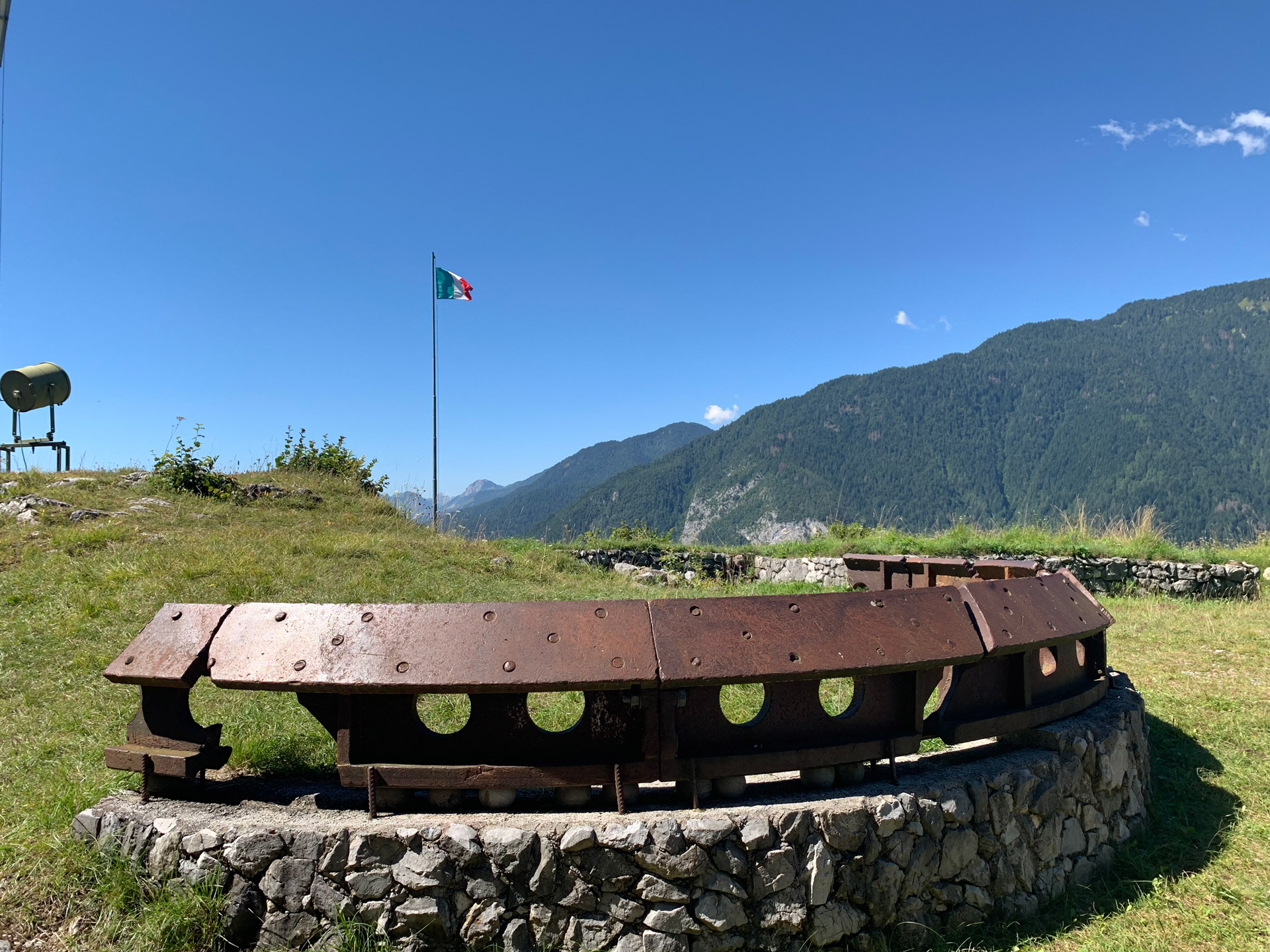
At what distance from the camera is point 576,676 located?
2.54 m

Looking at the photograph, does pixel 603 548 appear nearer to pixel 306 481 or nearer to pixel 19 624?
pixel 306 481

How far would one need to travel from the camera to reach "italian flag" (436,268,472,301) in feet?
60.8

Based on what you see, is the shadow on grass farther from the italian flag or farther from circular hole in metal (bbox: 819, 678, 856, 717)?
the italian flag

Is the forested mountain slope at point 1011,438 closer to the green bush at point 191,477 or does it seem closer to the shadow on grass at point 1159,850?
the green bush at point 191,477

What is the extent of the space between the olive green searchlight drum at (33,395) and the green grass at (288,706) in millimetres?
3120

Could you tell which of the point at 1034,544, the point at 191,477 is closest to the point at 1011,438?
the point at 1034,544

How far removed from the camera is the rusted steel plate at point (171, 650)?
274 cm

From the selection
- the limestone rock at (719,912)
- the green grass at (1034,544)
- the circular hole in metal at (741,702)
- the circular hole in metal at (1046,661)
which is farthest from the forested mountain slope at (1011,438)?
the limestone rock at (719,912)

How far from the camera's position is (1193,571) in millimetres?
11422

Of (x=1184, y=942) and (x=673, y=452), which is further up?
(x=673, y=452)

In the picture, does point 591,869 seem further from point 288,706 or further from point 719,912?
point 288,706

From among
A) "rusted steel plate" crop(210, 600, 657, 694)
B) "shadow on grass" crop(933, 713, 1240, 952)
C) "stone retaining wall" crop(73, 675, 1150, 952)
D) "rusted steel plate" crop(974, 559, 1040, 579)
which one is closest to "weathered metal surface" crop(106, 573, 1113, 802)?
"rusted steel plate" crop(210, 600, 657, 694)

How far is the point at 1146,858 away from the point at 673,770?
2.68m

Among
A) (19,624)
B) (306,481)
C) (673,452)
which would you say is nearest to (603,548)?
(306,481)
